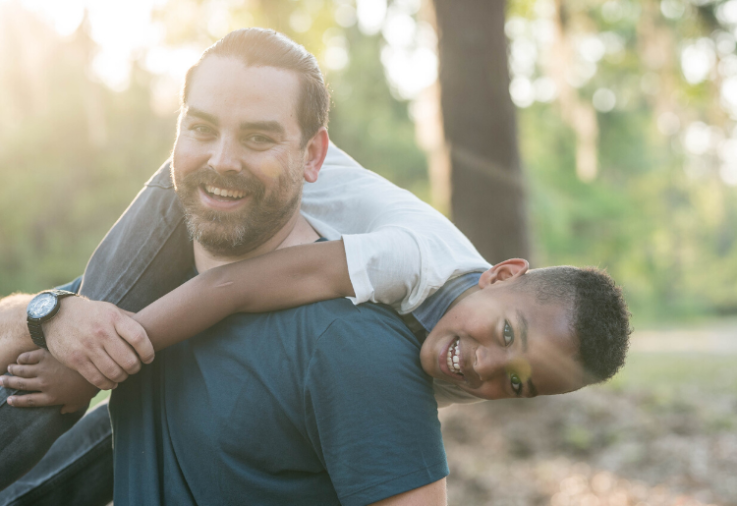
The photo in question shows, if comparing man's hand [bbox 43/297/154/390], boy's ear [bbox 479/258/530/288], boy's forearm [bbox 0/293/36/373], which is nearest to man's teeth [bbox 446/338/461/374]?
boy's ear [bbox 479/258/530/288]

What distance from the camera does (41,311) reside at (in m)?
1.87

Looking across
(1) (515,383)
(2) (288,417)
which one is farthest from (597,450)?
(2) (288,417)

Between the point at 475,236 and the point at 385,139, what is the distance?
45.8ft

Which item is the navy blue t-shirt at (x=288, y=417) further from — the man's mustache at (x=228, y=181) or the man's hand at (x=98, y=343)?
the man's mustache at (x=228, y=181)

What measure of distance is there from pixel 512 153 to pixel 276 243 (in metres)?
4.57

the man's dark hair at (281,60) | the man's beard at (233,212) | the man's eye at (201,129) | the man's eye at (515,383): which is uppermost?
the man's dark hair at (281,60)

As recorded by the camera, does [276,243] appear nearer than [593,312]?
No

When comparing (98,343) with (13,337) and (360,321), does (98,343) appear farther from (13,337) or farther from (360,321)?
(360,321)

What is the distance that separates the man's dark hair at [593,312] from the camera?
6.37ft

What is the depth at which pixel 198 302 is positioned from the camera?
192 centimetres

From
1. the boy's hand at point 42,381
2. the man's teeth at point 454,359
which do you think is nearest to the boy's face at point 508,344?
the man's teeth at point 454,359

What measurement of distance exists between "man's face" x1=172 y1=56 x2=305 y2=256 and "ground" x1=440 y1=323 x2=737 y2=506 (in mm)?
4132

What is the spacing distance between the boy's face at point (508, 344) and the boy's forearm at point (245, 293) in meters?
0.35

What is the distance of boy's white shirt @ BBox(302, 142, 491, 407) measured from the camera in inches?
74.4
